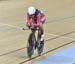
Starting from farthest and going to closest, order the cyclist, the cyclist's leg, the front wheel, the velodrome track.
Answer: the velodrome track
the cyclist's leg
the front wheel
the cyclist

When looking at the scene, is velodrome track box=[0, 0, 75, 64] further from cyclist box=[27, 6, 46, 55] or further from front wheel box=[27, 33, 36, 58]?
cyclist box=[27, 6, 46, 55]

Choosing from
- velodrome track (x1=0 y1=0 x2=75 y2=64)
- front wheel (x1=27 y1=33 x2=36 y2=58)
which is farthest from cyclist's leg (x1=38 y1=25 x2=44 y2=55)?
front wheel (x1=27 y1=33 x2=36 y2=58)

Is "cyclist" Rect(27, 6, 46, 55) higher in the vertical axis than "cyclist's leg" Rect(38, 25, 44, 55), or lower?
higher

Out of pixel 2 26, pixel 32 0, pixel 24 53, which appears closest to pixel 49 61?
pixel 24 53

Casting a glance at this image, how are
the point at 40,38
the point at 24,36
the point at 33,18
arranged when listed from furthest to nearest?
the point at 24,36
the point at 40,38
the point at 33,18

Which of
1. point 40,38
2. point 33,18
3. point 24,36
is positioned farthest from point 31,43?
point 24,36

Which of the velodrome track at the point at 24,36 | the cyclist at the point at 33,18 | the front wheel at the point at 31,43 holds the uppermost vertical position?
the cyclist at the point at 33,18

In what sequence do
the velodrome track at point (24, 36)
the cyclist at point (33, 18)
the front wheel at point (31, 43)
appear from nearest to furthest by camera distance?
the cyclist at point (33, 18), the front wheel at point (31, 43), the velodrome track at point (24, 36)

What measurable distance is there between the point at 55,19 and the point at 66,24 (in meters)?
1.40

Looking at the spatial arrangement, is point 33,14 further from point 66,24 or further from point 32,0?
point 32,0

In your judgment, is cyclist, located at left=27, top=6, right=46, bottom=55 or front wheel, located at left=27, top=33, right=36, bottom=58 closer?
cyclist, located at left=27, top=6, right=46, bottom=55

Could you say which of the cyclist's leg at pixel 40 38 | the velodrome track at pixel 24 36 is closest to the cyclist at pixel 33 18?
the cyclist's leg at pixel 40 38

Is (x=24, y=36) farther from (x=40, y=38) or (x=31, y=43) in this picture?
(x=31, y=43)

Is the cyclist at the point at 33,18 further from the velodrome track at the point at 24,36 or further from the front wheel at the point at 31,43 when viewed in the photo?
the velodrome track at the point at 24,36
